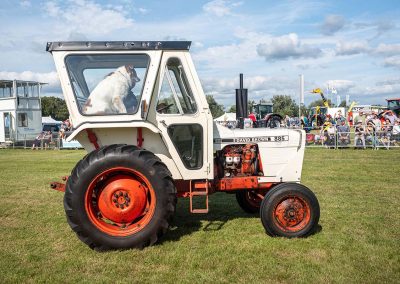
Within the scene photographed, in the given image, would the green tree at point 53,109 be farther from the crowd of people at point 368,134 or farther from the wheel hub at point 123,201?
the wheel hub at point 123,201

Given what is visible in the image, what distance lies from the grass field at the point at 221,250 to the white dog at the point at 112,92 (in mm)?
1678

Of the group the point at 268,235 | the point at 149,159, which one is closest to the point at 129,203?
the point at 149,159

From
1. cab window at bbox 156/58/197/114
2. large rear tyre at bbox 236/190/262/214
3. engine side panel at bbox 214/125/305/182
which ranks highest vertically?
A: cab window at bbox 156/58/197/114

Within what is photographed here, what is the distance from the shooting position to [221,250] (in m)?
4.68

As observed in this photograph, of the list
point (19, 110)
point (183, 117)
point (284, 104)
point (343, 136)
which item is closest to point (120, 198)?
point (183, 117)

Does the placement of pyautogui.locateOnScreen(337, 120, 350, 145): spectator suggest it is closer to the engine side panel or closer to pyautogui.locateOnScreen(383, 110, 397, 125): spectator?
pyautogui.locateOnScreen(383, 110, 397, 125): spectator

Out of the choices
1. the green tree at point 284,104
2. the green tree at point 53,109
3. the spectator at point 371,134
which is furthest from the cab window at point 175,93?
the green tree at point 53,109

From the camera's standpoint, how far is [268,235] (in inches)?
203

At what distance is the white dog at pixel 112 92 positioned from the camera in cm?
491

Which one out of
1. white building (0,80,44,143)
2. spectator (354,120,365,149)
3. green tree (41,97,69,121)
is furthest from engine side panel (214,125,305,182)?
green tree (41,97,69,121)

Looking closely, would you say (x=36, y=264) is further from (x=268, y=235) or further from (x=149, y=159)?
(x=268, y=235)

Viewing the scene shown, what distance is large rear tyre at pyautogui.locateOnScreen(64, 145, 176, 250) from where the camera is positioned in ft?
15.2

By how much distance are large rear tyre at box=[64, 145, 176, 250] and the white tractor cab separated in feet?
0.04

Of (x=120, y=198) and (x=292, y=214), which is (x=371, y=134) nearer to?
(x=292, y=214)
